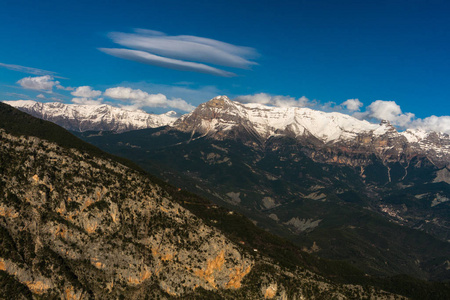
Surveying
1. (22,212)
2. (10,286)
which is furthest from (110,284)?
(22,212)

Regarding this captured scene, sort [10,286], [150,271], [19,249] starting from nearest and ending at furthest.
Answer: [10,286] → [19,249] → [150,271]

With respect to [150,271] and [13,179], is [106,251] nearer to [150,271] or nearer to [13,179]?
[150,271]

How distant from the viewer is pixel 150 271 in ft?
655

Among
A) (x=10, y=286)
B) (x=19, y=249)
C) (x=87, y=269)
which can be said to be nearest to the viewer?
(x=10, y=286)

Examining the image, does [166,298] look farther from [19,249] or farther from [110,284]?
[19,249]

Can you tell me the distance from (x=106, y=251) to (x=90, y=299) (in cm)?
2453

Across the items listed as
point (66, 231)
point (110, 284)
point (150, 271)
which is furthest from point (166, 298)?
point (66, 231)

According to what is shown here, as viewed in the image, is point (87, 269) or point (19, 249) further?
point (87, 269)

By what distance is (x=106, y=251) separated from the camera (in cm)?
19438

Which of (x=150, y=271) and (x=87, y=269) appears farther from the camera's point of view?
(x=150, y=271)

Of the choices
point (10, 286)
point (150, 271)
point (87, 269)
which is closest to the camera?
point (10, 286)

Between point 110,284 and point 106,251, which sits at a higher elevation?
point 106,251

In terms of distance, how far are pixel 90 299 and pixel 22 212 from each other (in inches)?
2153

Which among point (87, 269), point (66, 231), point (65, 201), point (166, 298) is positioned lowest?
point (166, 298)
